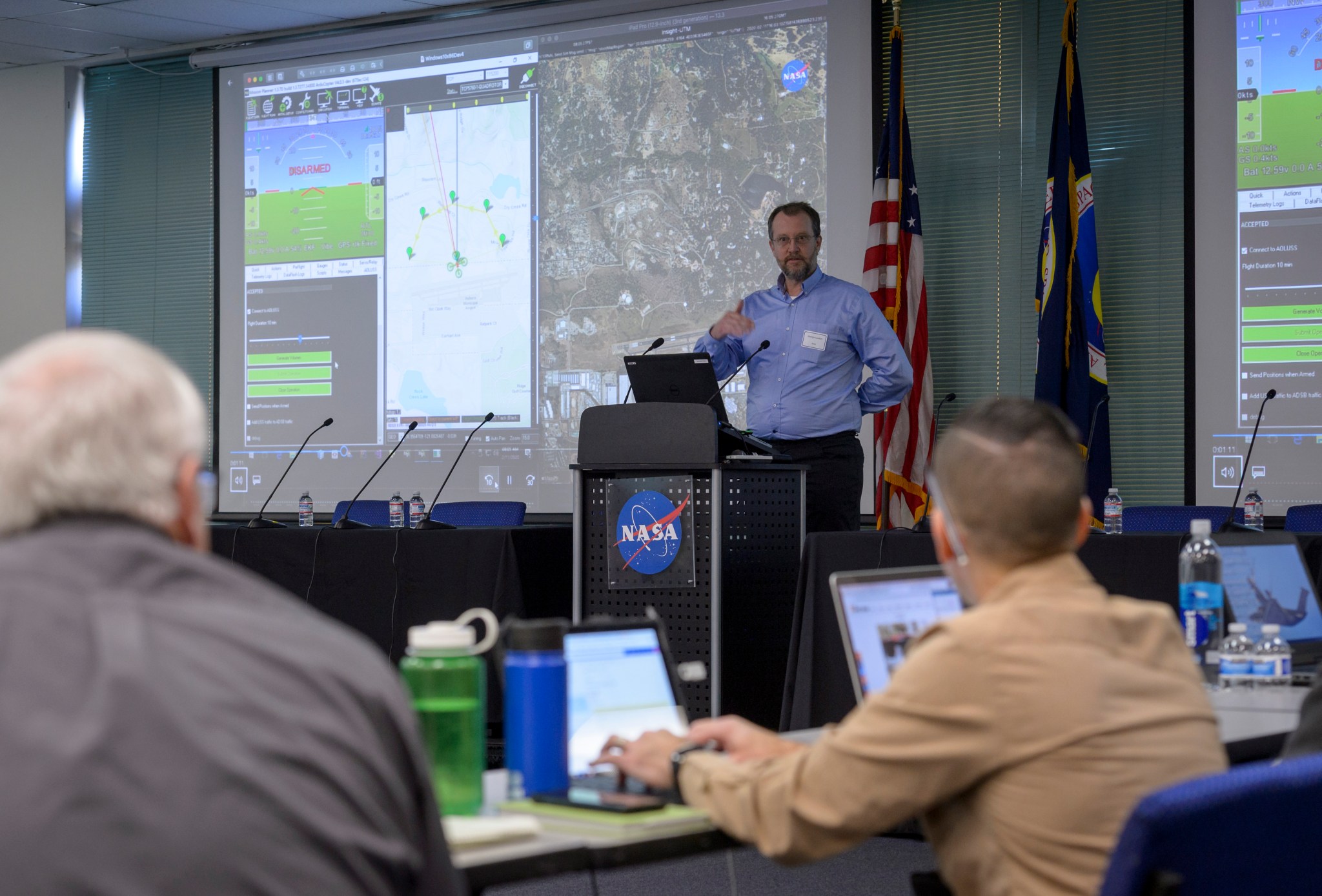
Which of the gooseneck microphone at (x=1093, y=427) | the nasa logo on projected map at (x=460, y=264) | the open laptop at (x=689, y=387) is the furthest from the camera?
the nasa logo on projected map at (x=460, y=264)

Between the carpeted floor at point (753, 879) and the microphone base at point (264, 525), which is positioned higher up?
the microphone base at point (264, 525)

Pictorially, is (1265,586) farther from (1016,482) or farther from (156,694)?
(156,694)

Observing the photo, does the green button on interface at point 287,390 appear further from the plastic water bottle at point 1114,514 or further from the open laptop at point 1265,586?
the open laptop at point 1265,586

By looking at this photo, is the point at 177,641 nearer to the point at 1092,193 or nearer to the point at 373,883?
the point at 373,883

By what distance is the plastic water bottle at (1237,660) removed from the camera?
85.1 inches

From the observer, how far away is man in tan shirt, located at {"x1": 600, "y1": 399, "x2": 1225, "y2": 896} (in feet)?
3.82

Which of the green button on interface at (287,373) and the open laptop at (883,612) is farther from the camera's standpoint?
the green button on interface at (287,373)

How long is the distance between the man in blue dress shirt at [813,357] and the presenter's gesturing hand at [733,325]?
7 cm

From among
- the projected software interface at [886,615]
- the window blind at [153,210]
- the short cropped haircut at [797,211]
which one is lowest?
the projected software interface at [886,615]

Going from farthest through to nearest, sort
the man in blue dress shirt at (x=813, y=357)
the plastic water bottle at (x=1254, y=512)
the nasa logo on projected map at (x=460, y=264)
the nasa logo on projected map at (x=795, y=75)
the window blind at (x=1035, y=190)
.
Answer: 1. the nasa logo on projected map at (x=460, y=264)
2. the nasa logo on projected map at (x=795, y=75)
3. the window blind at (x=1035, y=190)
4. the plastic water bottle at (x=1254, y=512)
5. the man in blue dress shirt at (x=813, y=357)

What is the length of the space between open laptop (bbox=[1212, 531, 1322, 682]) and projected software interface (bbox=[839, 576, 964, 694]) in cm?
92

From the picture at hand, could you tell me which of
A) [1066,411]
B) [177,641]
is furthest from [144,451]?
[1066,411]

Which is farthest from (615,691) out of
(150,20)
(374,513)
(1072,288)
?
(150,20)

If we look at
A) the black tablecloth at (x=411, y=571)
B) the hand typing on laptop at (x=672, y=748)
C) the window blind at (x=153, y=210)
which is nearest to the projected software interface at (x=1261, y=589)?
the hand typing on laptop at (x=672, y=748)
